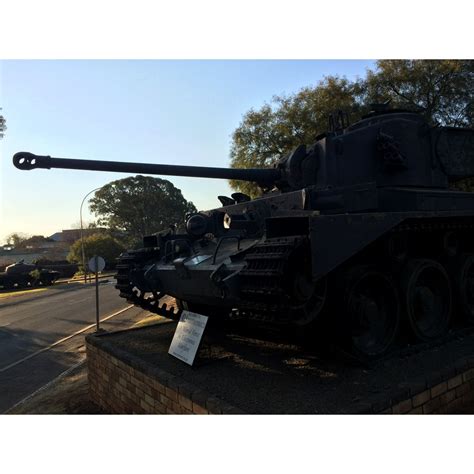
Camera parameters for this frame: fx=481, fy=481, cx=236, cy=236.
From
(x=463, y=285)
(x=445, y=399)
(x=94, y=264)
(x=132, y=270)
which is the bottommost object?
(x=445, y=399)

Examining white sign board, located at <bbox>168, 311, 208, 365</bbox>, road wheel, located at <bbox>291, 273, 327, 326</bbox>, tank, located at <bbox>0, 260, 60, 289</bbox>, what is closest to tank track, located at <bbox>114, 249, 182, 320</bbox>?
white sign board, located at <bbox>168, 311, 208, 365</bbox>

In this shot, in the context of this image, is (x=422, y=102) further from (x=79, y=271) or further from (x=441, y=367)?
(x=79, y=271)

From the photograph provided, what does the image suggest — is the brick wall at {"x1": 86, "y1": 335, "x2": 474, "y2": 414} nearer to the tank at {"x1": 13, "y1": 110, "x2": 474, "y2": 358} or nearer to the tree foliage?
the tank at {"x1": 13, "y1": 110, "x2": 474, "y2": 358}

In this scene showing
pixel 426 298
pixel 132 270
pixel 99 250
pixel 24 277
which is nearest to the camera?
pixel 426 298

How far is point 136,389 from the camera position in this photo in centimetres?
561

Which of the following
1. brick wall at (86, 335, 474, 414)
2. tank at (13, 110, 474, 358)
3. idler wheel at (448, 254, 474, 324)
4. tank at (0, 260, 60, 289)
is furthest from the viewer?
tank at (0, 260, 60, 289)

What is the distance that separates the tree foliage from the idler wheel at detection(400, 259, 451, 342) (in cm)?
1143

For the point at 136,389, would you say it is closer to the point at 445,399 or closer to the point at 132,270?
the point at 132,270

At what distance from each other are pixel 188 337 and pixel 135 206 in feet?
171

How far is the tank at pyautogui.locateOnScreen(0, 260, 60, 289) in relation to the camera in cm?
3131

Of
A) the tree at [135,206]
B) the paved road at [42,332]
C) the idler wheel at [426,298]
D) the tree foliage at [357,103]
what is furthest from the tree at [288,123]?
the tree at [135,206]

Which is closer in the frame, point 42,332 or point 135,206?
point 42,332

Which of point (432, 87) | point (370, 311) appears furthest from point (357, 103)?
point (370, 311)

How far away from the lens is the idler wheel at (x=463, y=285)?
22.5ft
